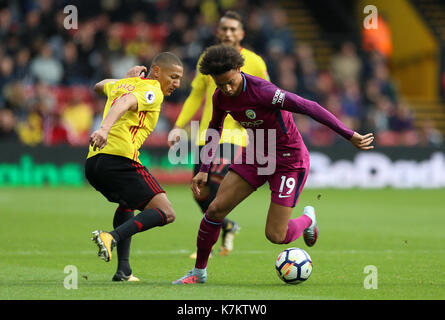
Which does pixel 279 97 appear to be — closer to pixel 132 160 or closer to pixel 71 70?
pixel 132 160

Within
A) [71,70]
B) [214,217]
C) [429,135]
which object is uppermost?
[71,70]

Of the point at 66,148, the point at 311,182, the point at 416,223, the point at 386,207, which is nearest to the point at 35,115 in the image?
the point at 66,148

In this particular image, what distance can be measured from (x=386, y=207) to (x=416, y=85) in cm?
1260

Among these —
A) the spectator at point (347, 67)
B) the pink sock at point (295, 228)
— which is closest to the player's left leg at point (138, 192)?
the pink sock at point (295, 228)

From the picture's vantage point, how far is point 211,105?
8617 millimetres

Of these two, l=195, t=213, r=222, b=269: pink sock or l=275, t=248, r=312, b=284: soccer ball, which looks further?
l=195, t=213, r=222, b=269: pink sock

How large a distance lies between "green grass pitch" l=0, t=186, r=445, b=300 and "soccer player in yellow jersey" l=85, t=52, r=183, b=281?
0.50m

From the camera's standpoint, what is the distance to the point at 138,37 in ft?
65.3

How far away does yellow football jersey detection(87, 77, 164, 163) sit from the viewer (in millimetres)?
6625

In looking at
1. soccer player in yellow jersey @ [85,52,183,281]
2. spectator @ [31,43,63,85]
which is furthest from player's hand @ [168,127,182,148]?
spectator @ [31,43,63,85]

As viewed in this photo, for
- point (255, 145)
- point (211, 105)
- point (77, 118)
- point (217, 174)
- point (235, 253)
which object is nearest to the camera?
point (255, 145)

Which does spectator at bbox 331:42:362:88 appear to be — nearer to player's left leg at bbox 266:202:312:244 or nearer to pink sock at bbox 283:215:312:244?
pink sock at bbox 283:215:312:244

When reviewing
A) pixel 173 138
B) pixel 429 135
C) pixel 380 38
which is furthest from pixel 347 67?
pixel 173 138

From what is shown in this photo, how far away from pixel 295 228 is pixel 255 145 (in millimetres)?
811
